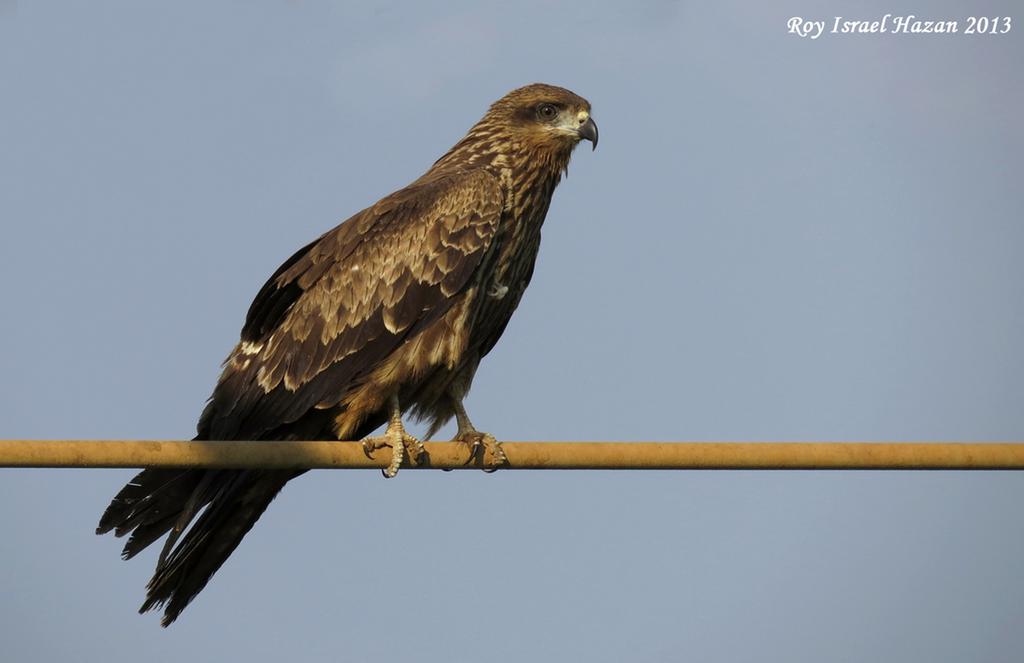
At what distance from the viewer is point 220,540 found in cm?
842

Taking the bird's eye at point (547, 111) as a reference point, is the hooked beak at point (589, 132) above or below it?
below

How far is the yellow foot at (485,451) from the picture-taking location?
26.8 ft

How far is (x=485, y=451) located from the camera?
8.21 metres

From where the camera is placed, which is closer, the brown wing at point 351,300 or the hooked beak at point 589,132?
the brown wing at point 351,300

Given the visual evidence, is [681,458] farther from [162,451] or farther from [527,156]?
[527,156]

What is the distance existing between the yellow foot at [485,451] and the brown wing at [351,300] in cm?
77

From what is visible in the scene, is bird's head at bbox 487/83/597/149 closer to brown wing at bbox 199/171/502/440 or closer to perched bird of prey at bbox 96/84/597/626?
perched bird of prey at bbox 96/84/597/626

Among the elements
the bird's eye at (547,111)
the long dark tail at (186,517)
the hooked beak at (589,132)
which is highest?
the bird's eye at (547,111)

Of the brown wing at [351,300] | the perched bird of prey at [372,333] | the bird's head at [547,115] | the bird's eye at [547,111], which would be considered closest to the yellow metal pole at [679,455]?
the perched bird of prey at [372,333]

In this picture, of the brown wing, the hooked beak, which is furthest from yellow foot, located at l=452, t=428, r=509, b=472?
the hooked beak

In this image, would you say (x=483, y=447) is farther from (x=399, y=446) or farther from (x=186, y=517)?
(x=186, y=517)

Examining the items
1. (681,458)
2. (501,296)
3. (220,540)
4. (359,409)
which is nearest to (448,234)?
(501,296)

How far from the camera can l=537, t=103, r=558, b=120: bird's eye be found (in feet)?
32.1

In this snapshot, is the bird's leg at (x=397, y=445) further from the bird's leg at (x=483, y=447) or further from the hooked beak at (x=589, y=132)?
the hooked beak at (x=589, y=132)
